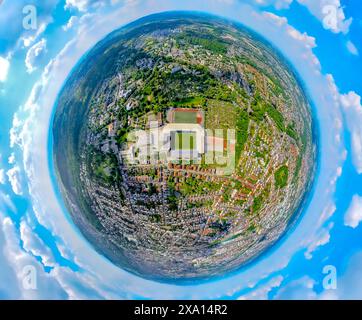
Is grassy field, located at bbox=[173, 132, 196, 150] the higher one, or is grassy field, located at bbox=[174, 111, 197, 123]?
grassy field, located at bbox=[174, 111, 197, 123]

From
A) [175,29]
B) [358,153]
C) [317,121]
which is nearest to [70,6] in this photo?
[175,29]

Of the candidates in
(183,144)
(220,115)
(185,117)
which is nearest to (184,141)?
(183,144)

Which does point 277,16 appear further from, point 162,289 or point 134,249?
point 162,289

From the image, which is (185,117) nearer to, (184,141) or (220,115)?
(184,141)

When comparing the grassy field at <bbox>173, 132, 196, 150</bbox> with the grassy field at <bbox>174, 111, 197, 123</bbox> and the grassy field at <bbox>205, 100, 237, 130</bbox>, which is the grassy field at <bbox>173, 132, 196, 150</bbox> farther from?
the grassy field at <bbox>205, 100, 237, 130</bbox>

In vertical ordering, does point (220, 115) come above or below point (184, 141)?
above

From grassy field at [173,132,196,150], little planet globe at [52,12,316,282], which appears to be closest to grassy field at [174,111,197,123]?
little planet globe at [52,12,316,282]

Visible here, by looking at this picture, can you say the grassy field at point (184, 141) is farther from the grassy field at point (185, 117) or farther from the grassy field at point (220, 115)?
the grassy field at point (220, 115)

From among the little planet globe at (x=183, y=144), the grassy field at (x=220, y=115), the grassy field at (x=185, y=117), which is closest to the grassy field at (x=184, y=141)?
the little planet globe at (x=183, y=144)
